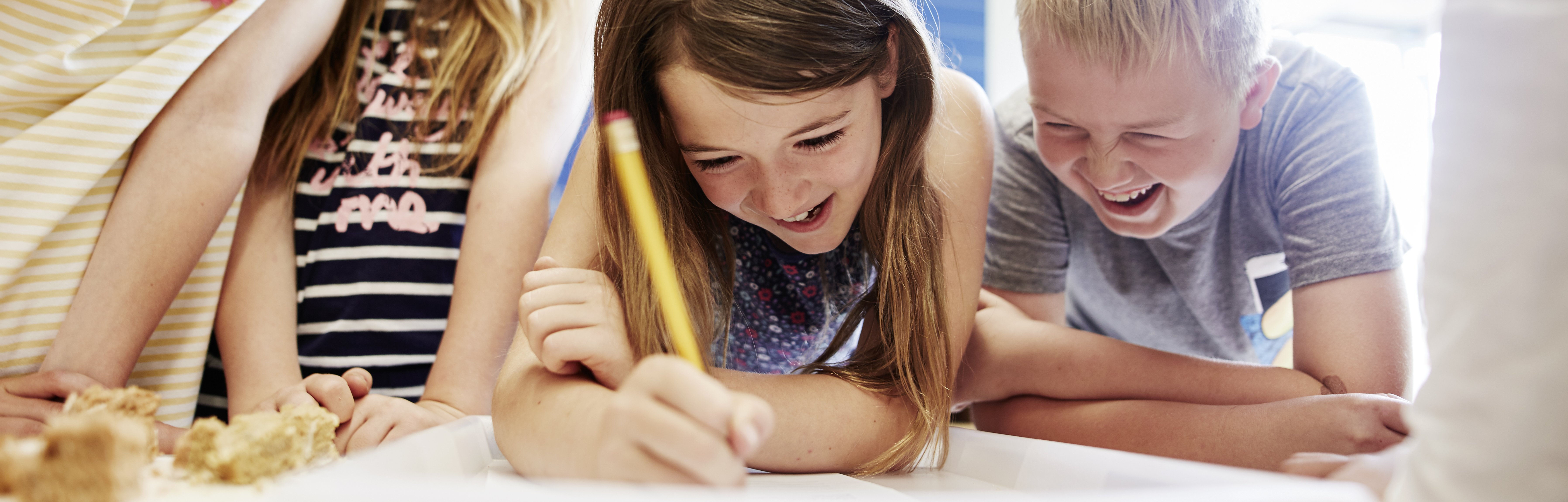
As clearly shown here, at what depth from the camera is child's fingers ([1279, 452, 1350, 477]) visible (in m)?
0.44

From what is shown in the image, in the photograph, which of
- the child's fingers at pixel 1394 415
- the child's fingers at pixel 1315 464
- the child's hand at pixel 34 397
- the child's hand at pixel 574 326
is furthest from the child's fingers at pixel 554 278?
the child's fingers at pixel 1394 415

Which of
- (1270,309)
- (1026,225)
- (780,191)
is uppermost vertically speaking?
(780,191)

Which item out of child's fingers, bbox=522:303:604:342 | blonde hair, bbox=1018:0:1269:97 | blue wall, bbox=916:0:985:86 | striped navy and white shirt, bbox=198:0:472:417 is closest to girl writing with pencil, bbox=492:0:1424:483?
child's fingers, bbox=522:303:604:342

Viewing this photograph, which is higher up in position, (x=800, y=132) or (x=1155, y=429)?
(x=800, y=132)

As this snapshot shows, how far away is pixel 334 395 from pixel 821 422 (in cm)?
38

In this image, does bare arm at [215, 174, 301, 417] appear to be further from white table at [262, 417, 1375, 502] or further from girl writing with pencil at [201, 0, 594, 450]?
white table at [262, 417, 1375, 502]

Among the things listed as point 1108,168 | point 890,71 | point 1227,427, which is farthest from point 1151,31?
point 1227,427

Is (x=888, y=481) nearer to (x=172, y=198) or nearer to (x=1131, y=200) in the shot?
(x=1131, y=200)

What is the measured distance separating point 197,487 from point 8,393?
0.36 metres

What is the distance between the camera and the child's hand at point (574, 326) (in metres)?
0.50

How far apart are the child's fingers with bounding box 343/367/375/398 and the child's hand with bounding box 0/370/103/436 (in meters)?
0.16

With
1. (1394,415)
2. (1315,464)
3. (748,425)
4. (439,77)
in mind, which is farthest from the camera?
(439,77)

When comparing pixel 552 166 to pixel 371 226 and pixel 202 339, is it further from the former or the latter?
pixel 202 339

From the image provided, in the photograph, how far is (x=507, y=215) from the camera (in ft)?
2.61
